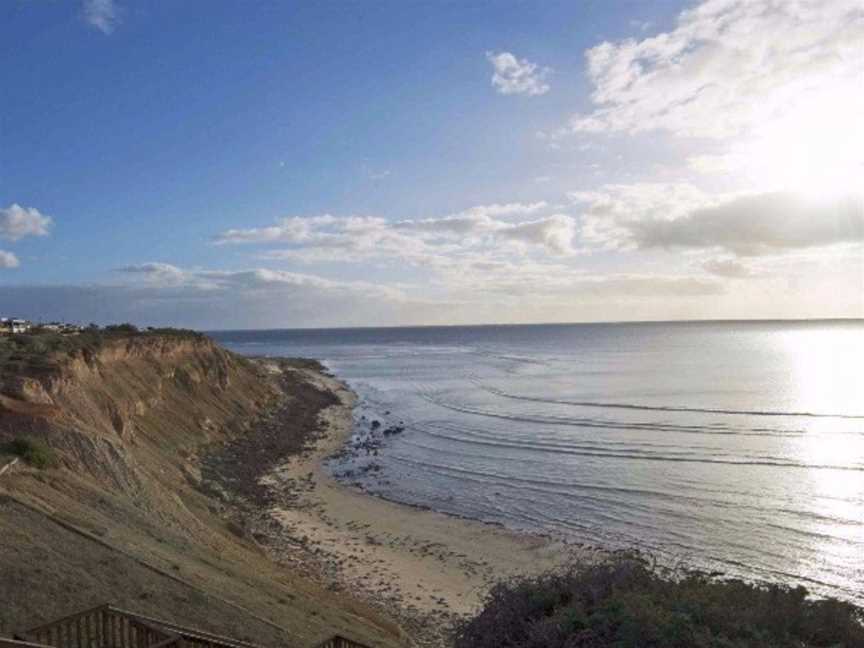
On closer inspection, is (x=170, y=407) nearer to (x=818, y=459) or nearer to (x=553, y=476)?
(x=553, y=476)

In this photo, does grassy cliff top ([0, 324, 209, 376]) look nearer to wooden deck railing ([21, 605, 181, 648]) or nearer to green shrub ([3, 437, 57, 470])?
green shrub ([3, 437, 57, 470])

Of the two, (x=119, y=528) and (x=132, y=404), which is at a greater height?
(x=132, y=404)

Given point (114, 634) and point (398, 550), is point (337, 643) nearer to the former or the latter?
point (114, 634)

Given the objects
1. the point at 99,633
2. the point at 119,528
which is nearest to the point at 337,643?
the point at 99,633

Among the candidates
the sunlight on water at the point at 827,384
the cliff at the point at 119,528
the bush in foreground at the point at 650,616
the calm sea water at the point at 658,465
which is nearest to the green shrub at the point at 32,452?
the cliff at the point at 119,528

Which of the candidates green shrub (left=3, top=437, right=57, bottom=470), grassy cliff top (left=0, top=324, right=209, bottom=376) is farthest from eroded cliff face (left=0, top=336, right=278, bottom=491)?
green shrub (left=3, top=437, right=57, bottom=470)

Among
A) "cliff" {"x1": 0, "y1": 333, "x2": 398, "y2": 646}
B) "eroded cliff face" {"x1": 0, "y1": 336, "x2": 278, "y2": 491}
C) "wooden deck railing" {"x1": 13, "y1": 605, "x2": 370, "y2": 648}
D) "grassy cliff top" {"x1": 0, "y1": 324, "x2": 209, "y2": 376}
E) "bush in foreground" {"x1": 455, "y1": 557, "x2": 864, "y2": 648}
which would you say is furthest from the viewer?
"grassy cliff top" {"x1": 0, "y1": 324, "x2": 209, "y2": 376}
